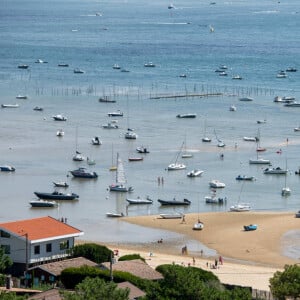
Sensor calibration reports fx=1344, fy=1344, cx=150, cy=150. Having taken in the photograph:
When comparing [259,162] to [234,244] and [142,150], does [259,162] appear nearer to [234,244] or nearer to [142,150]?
[142,150]

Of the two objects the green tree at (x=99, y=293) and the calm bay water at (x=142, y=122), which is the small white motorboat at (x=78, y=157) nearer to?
the calm bay water at (x=142, y=122)

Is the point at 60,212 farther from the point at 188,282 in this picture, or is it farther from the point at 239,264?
the point at 188,282

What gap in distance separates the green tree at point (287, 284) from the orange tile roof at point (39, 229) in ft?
29.9

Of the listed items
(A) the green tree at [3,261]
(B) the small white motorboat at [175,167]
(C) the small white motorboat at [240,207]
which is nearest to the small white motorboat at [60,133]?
(B) the small white motorboat at [175,167]

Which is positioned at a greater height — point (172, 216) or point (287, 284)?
point (172, 216)

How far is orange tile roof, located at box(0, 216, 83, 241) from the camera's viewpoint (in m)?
43.6

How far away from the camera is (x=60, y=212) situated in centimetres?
5909

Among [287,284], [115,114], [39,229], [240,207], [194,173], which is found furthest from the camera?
[115,114]

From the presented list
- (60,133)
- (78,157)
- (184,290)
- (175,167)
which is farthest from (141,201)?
(184,290)

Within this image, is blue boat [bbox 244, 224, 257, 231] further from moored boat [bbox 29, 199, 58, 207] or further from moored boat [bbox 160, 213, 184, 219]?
moored boat [bbox 29, 199, 58, 207]

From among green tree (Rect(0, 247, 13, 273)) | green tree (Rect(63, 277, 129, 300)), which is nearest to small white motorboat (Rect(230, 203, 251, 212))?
green tree (Rect(0, 247, 13, 273))

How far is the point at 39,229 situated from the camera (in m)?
44.3

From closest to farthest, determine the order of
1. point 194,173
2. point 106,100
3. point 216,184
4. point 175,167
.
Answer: point 216,184 → point 194,173 → point 175,167 → point 106,100

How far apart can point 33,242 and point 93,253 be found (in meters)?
1.97
